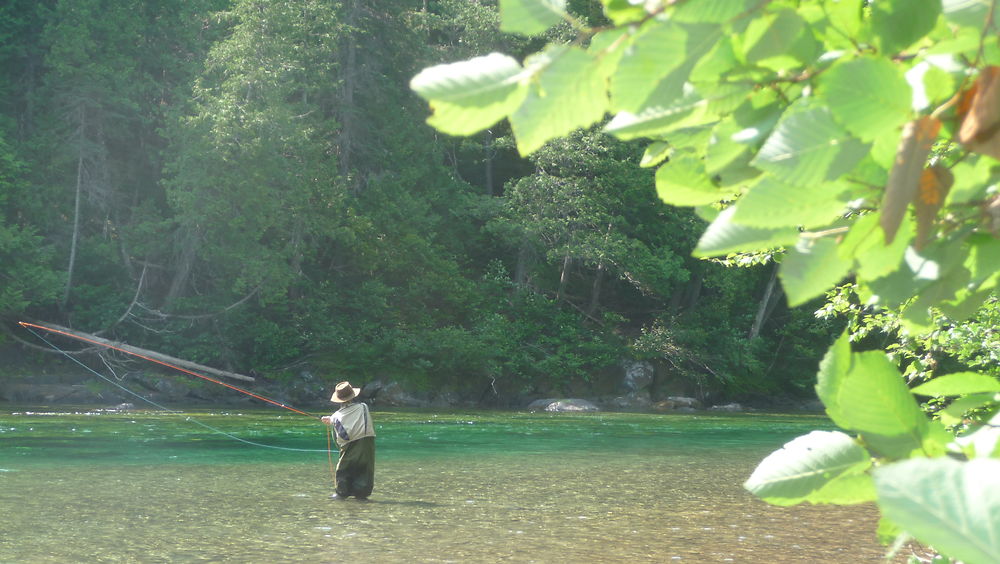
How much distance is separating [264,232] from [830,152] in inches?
1105

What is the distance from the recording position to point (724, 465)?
14.0 meters

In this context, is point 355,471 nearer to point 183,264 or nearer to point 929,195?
point 929,195

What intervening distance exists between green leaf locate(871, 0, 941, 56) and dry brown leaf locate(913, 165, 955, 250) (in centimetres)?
13

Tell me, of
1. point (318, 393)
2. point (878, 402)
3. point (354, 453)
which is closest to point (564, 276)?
point (318, 393)

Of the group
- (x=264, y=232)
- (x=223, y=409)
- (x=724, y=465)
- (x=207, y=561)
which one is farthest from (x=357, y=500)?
(x=264, y=232)

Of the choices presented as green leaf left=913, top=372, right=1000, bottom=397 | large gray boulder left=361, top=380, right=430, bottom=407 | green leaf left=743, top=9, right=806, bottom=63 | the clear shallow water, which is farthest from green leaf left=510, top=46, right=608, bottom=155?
large gray boulder left=361, top=380, right=430, bottom=407

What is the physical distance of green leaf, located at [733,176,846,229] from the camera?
38.0 inches

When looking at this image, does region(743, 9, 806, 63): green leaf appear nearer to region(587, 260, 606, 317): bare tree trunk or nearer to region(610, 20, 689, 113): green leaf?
region(610, 20, 689, 113): green leaf

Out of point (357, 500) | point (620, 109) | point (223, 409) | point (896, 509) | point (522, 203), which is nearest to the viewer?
point (896, 509)

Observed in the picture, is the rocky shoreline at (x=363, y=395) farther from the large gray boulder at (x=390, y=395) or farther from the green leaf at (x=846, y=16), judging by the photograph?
the green leaf at (x=846, y=16)

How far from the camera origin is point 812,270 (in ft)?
3.39

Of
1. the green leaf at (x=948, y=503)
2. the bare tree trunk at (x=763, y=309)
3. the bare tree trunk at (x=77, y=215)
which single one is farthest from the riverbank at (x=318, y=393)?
the green leaf at (x=948, y=503)

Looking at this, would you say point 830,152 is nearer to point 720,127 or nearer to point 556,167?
point 720,127

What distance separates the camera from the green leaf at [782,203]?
97 cm
